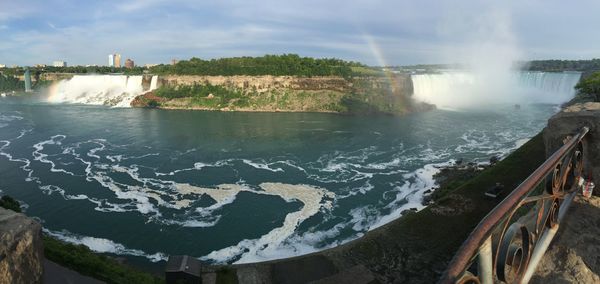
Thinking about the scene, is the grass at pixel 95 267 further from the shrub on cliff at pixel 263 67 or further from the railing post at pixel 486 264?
the shrub on cliff at pixel 263 67

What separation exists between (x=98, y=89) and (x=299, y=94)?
3977 centimetres

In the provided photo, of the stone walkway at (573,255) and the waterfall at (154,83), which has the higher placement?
the waterfall at (154,83)

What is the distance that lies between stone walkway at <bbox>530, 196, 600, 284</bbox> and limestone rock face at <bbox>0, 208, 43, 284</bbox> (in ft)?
19.5

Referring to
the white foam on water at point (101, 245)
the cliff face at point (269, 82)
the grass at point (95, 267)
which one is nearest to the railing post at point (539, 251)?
the grass at point (95, 267)

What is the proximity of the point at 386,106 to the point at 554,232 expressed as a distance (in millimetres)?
58036

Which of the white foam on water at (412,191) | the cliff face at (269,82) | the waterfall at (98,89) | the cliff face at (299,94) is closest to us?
the white foam on water at (412,191)

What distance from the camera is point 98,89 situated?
241ft

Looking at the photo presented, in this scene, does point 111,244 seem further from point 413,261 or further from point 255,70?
point 255,70

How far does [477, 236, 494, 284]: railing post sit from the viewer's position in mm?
2107

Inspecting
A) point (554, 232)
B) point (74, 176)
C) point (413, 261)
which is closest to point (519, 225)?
point (554, 232)

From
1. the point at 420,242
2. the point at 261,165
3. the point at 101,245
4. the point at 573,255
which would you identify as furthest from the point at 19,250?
Answer: the point at 261,165

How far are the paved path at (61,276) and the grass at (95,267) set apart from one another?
20cm

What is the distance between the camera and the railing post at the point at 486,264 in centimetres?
211

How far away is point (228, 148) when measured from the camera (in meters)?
35.1
